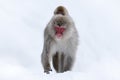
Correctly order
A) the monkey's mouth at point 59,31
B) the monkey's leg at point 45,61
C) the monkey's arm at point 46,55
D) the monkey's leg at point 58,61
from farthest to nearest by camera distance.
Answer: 1. the monkey's leg at point 58,61
2. the monkey's leg at point 45,61
3. the monkey's arm at point 46,55
4. the monkey's mouth at point 59,31

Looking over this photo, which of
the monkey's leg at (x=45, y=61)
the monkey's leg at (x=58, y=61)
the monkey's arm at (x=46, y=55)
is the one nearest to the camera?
the monkey's arm at (x=46, y=55)

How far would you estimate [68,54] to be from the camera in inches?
383

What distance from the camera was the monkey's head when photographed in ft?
30.0

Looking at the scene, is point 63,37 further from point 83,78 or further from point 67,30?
point 83,78

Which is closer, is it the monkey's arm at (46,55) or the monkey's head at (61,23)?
the monkey's head at (61,23)

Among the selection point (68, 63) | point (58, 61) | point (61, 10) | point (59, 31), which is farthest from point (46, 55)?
point (61, 10)

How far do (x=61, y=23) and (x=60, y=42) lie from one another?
46cm

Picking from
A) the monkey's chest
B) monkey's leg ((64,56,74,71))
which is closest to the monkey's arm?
the monkey's chest

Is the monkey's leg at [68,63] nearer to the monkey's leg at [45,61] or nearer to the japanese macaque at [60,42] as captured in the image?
the japanese macaque at [60,42]

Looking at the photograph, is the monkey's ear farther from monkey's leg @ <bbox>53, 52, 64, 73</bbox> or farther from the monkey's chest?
monkey's leg @ <bbox>53, 52, 64, 73</bbox>

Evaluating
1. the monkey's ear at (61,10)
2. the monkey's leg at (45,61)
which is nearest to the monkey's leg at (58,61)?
the monkey's leg at (45,61)

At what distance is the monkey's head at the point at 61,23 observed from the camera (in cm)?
916

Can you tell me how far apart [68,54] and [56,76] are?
3.87 m

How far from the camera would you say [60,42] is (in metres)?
9.50
